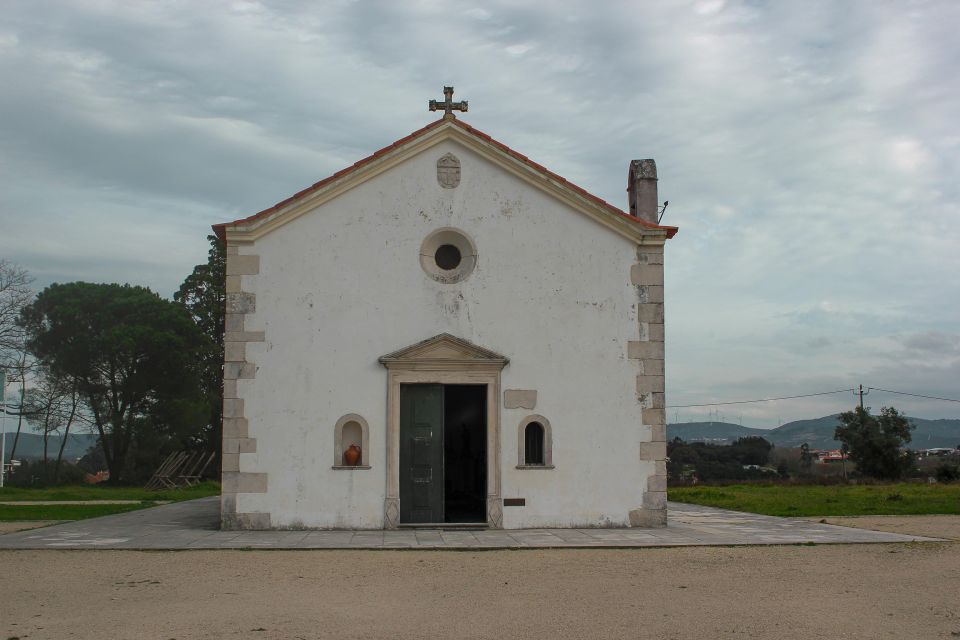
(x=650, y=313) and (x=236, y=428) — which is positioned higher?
(x=650, y=313)

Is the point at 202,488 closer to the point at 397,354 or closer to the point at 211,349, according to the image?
the point at 211,349

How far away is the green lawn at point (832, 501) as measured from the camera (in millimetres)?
19656

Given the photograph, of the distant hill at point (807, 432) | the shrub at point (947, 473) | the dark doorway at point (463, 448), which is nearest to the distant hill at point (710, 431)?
the distant hill at point (807, 432)

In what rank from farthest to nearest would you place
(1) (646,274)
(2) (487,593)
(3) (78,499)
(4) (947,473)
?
1. (4) (947,473)
2. (3) (78,499)
3. (1) (646,274)
4. (2) (487,593)

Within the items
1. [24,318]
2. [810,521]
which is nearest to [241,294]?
[810,521]

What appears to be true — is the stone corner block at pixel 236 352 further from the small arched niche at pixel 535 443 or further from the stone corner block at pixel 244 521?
the small arched niche at pixel 535 443

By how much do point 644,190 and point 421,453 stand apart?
6.74m

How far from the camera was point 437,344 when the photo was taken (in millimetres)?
15117

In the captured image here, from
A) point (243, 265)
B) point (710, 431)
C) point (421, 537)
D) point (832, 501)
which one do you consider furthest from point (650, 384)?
point (710, 431)

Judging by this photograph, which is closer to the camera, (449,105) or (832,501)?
(449,105)

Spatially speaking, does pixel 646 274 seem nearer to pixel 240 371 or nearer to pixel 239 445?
pixel 240 371

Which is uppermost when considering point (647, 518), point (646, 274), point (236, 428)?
point (646, 274)

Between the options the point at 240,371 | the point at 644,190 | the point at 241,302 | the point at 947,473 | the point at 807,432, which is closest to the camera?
the point at 240,371

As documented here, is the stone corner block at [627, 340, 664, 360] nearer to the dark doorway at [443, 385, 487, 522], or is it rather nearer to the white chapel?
the white chapel
